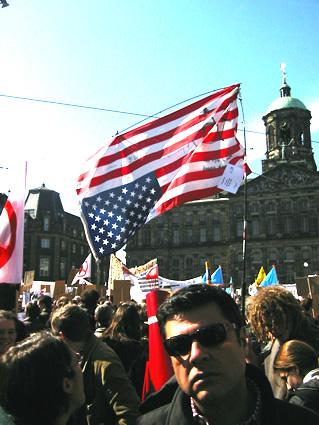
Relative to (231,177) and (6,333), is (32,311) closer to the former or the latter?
(6,333)

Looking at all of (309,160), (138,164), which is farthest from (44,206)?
(138,164)

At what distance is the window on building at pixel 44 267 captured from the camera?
68.0 meters

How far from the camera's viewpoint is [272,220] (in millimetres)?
67438

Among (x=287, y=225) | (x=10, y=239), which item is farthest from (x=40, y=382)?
(x=287, y=225)

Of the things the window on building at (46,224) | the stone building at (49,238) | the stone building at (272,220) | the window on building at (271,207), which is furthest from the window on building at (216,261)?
the window on building at (46,224)

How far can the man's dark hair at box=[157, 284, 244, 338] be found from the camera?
2006 millimetres

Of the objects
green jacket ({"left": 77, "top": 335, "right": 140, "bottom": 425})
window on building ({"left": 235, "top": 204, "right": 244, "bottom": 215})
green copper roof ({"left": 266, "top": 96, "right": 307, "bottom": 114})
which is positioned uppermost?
green copper roof ({"left": 266, "top": 96, "right": 307, "bottom": 114})

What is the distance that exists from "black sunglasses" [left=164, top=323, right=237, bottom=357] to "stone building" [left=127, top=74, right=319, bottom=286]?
6249cm

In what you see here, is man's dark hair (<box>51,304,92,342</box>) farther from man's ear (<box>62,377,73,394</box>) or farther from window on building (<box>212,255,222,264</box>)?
window on building (<box>212,255,222,264</box>)

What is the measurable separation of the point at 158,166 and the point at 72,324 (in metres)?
4.15

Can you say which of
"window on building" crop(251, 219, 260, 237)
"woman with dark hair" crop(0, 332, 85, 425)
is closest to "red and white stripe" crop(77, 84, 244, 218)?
"woman with dark hair" crop(0, 332, 85, 425)

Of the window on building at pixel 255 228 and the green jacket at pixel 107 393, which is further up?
the window on building at pixel 255 228

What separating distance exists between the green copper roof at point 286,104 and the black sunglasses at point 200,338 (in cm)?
6762

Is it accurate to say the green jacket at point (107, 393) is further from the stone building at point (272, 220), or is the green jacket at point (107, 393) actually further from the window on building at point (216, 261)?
the window on building at point (216, 261)
